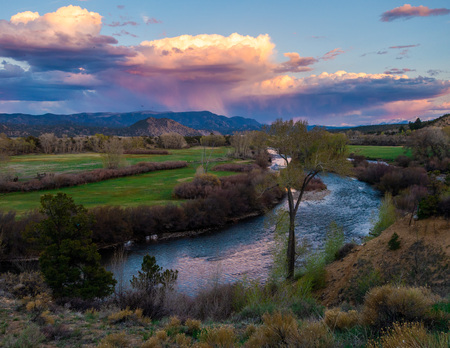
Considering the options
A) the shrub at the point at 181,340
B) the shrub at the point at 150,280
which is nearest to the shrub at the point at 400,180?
the shrub at the point at 150,280

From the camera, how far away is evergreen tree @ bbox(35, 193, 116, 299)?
12.9 meters

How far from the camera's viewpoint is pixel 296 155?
1952 centimetres

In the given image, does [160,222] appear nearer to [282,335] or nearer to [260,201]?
[260,201]

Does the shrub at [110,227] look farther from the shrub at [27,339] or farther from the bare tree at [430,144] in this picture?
the bare tree at [430,144]

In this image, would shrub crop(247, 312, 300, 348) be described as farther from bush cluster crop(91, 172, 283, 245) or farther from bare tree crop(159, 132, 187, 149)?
bare tree crop(159, 132, 187, 149)

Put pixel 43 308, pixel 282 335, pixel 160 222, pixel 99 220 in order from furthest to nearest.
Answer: pixel 160 222 → pixel 99 220 → pixel 43 308 → pixel 282 335

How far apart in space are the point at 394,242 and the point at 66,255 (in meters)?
16.4

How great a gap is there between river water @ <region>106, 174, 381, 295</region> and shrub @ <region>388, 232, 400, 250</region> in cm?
680

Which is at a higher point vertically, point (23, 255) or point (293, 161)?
point (293, 161)

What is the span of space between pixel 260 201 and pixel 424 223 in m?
23.1

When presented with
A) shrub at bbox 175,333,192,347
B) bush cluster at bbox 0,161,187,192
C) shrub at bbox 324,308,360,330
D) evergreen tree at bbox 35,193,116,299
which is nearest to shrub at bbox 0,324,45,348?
shrub at bbox 175,333,192,347

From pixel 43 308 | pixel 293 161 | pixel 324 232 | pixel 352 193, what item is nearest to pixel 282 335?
pixel 43 308

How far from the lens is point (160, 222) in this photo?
102 feet

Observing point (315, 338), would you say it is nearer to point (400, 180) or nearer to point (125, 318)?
point (125, 318)
